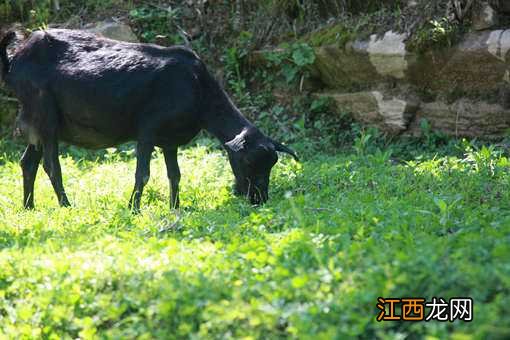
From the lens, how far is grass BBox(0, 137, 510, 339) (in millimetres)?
4125

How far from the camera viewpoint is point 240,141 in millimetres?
7395

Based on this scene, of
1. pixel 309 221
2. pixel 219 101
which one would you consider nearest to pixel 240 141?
pixel 219 101

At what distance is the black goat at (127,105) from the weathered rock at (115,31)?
3983 mm

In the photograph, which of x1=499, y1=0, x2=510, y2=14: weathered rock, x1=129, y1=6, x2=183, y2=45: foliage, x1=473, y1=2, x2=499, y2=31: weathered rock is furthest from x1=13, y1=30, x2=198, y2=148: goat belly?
x1=129, y1=6, x2=183, y2=45: foliage

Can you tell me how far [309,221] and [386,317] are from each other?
187 cm

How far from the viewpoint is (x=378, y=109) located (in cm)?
1040

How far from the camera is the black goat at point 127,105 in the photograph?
737 cm

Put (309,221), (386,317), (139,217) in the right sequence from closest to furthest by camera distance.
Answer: (386,317), (309,221), (139,217)

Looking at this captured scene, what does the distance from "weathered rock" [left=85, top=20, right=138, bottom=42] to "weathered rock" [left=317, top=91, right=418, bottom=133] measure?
138 inches

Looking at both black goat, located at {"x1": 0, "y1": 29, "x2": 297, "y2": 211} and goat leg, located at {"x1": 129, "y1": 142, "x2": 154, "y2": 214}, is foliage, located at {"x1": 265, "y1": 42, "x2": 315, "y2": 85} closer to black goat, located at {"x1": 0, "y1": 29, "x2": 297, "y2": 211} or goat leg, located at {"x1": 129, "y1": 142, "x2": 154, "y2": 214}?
black goat, located at {"x1": 0, "y1": 29, "x2": 297, "y2": 211}

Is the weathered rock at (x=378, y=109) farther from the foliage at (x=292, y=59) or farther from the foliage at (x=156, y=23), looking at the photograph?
the foliage at (x=156, y=23)

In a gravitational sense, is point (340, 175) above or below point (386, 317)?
below

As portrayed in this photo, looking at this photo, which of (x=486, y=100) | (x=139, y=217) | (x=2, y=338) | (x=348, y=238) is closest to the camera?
(x=2, y=338)

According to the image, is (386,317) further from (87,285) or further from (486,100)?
(486,100)
